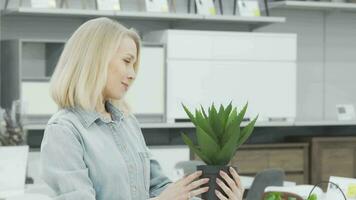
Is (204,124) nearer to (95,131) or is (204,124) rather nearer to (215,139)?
→ (215,139)

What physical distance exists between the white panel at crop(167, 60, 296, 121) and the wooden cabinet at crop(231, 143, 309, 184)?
0.29 m

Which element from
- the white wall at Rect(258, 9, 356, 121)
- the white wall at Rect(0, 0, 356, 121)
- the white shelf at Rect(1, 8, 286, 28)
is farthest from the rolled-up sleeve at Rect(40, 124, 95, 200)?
the white wall at Rect(258, 9, 356, 121)

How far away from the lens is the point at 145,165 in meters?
2.19

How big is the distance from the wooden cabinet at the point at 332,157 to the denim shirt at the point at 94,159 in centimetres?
405

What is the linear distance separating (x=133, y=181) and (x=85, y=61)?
0.41 metres

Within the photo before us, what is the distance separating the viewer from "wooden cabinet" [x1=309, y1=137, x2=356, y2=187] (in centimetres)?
608

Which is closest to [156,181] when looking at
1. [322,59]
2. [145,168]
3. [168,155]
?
[145,168]

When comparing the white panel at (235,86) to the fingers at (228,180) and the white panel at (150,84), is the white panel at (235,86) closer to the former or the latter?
the white panel at (150,84)

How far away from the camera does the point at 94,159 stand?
1.99 meters

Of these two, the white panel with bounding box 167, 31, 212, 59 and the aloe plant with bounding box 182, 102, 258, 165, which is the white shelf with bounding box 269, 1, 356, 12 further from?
the aloe plant with bounding box 182, 102, 258, 165

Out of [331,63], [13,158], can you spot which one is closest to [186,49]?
[331,63]

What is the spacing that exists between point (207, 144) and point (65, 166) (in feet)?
1.37

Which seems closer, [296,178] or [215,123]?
[215,123]

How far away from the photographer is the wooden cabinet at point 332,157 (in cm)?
608
